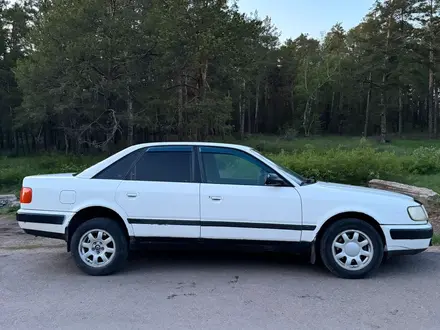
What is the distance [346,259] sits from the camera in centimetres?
483

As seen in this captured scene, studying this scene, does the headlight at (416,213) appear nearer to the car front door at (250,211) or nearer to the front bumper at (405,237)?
the front bumper at (405,237)

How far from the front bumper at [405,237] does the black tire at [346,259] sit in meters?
0.11

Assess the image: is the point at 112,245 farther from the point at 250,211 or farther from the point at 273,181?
the point at 273,181

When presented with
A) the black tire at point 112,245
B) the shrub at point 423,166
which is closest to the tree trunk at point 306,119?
the shrub at point 423,166

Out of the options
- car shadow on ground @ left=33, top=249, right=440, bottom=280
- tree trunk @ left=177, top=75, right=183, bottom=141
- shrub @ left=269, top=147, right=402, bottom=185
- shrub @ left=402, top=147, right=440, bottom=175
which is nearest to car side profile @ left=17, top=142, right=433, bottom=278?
car shadow on ground @ left=33, top=249, right=440, bottom=280

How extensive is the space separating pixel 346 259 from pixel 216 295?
1675 mm

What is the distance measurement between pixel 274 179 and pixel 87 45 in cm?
2152

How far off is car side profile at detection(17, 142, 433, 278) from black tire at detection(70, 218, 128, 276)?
0.5 inches

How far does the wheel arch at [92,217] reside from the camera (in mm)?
5023

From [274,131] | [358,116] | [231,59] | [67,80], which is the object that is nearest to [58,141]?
[67,80]

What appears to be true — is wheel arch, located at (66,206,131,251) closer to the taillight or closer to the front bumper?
the taillight

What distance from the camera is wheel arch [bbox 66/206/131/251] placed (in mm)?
5023

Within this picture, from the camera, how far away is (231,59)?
25.6 meters

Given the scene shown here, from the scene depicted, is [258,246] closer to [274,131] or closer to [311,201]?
[311,201]
